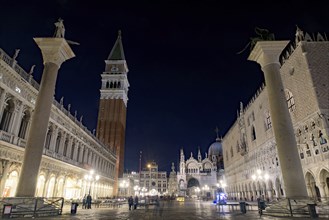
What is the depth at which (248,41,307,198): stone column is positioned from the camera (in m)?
11.9

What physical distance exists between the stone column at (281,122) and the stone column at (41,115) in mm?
13288

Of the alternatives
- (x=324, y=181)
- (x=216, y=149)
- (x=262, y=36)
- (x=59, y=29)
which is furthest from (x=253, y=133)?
(x=216, y=149)

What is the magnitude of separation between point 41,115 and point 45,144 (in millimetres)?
13211

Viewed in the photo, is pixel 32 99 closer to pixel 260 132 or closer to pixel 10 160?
pixel 10 160

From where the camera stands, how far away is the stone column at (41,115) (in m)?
12.1

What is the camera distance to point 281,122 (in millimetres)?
13047

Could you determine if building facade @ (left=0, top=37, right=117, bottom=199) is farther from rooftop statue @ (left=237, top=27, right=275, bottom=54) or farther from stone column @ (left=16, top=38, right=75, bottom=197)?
rooftop statue @ (left=237, top=27, right=275, bottom=54)

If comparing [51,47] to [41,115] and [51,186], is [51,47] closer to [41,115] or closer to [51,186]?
[41,115]

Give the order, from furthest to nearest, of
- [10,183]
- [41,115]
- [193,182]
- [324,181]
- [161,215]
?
1. [193,182]
2. [324,181]
3. [10,183]
4. [161,215]
5. [41,115]

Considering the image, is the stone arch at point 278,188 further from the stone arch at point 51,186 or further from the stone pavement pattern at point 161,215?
the stone arch at point 51,186

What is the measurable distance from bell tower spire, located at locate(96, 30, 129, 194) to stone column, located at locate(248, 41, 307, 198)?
50698mm

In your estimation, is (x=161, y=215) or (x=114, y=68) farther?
(x=114, y=68)

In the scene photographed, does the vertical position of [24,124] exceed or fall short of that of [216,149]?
it falls short

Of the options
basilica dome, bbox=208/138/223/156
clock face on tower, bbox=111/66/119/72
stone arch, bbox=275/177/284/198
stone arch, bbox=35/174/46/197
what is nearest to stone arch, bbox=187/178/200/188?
basilica dome, bbox=208/138/223/156
